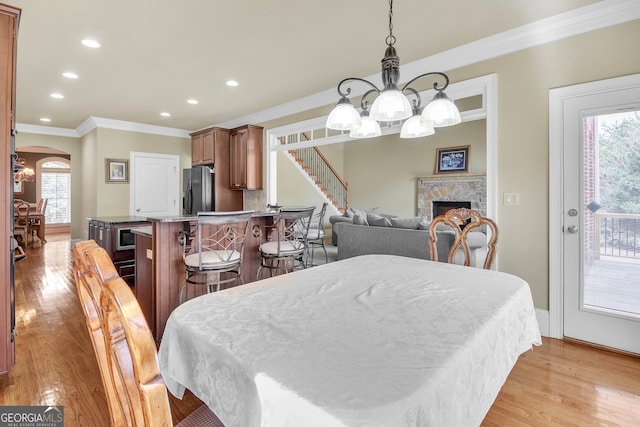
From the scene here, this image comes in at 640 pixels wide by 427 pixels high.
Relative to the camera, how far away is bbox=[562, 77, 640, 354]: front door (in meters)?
2.42

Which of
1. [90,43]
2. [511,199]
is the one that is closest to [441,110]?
[511,199]

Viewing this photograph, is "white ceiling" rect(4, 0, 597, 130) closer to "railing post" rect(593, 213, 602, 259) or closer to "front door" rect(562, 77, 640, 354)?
"front door" rect(562, 77, 640, 354)

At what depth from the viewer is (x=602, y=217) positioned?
2.54m

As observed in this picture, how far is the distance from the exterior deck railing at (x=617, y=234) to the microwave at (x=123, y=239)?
4650 millimetres

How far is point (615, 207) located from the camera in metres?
2.49

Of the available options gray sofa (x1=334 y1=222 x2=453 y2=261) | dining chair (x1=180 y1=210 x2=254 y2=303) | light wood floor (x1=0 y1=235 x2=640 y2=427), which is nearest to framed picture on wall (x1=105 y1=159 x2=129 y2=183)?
light wood floor (x1=0 y1=235 x2=640 y2=427)

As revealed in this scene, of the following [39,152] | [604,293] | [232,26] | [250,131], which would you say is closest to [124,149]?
[250,131]

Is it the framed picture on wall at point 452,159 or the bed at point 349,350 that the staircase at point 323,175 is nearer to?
the framed picture on wall at point 452,159

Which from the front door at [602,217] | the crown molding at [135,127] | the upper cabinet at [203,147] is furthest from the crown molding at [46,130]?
the front door at [602,217]

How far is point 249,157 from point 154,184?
2623 millimetres

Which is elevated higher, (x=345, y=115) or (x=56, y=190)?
(x=56, y=190)

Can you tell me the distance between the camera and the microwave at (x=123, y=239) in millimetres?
3764

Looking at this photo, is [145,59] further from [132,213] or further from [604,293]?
[604,293]

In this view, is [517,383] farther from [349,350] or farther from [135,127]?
[135,127]
